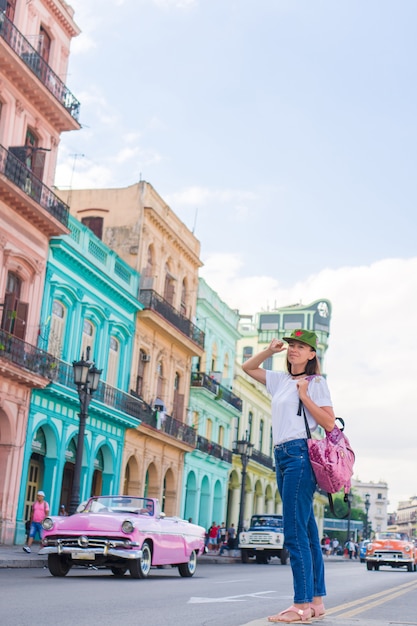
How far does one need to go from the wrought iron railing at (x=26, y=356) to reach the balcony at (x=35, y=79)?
7.07 metres

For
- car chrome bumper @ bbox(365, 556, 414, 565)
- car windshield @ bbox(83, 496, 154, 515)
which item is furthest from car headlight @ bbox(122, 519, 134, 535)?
car chrome bumper @ bbox(365, 556, 414, 565)

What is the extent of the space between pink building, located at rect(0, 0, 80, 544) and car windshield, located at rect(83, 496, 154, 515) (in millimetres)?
8619

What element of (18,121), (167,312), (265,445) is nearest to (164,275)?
(167,312)

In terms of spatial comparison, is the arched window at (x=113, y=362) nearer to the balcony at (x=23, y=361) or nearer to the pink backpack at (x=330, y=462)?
the balcony at (x=23, y=361)

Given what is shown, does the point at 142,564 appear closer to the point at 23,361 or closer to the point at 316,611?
the point at 316,611

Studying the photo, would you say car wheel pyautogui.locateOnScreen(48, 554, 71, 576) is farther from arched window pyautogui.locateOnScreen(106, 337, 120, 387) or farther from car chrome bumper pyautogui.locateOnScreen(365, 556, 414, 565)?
arched window pyautogui.locateOnScreen(106, 337, 120, 387)

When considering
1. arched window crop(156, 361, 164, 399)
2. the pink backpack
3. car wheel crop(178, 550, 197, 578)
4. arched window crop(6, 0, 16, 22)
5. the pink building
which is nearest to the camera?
the pink backpack

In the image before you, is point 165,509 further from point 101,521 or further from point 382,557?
point 101,521

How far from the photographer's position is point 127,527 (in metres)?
14.1

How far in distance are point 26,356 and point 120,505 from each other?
1048 cm

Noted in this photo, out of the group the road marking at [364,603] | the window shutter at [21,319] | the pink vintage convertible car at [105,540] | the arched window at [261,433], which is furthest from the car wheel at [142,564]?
the arched window at [261,433]

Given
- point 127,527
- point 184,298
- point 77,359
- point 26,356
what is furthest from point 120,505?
point 184,298

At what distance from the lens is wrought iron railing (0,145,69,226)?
81.1ft

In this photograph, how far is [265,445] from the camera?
60.7m
